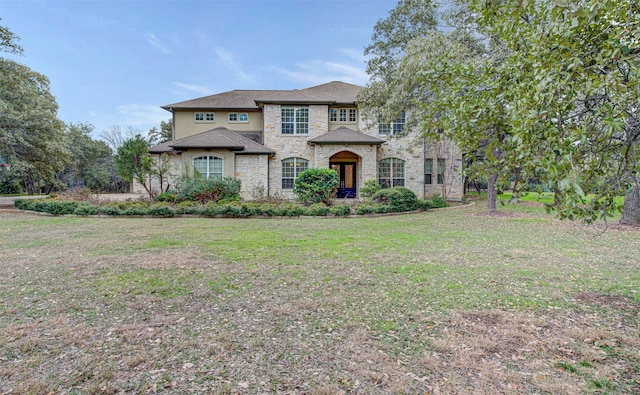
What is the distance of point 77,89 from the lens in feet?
78.8

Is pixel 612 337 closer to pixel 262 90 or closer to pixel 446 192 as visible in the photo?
pixel 446 192

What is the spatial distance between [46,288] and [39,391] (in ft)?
9.24

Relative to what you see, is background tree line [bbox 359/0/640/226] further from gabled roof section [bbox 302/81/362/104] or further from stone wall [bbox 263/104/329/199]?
gabled roof section [bbox 302/81/362/104]

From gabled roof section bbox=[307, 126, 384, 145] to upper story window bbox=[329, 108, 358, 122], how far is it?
1037 mm

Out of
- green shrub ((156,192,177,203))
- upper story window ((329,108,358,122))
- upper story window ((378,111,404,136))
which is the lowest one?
green shrub ((156,192,177,203))

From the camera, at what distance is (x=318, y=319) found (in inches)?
143

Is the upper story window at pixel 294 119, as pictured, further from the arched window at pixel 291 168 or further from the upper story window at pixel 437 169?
the upper story window at pixel 437 169

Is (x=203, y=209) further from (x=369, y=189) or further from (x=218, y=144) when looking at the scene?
(x=369, y=189)

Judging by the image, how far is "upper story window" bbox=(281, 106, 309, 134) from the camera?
64.1 feet

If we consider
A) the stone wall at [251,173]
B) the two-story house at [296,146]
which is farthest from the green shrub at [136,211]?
the stone wall at [251,173]

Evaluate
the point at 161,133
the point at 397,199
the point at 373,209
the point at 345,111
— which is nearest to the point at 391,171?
the point at 345,111

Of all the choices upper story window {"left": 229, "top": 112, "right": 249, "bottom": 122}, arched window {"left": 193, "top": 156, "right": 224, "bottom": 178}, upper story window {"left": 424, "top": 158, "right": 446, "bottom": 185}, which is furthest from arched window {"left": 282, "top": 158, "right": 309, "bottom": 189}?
upper story window {"left": 424, "top": 158, "right": 446, "bottom": 185}

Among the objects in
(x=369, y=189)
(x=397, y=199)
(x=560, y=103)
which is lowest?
(x=397, y=199)

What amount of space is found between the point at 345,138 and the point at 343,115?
8.46ft
